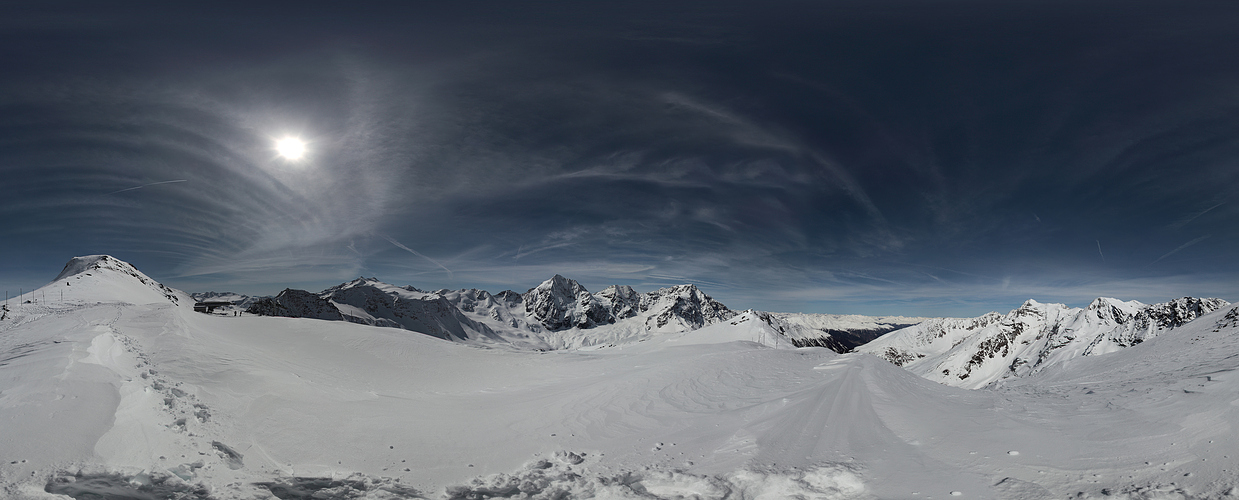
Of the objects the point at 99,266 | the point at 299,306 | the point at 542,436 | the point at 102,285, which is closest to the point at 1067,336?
the point at 542,436

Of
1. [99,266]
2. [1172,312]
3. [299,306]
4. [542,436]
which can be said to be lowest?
[542,436]

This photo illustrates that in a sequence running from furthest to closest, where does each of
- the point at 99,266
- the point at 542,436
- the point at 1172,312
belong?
the point at 1172,312
the point at 99,266
the point at 542,436

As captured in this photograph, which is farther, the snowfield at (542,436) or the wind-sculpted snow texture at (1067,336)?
the wind-sculpted snow texture at (1067,336)

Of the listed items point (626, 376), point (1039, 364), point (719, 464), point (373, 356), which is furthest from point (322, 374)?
point (1039, 364)

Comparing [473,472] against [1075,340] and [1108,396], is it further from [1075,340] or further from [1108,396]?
[1075,340]

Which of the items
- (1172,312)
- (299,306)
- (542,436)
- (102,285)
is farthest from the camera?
(299,306)

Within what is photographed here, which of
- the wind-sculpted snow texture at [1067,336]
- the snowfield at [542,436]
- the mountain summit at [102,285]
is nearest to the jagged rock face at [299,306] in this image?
the mountain summit at [102,285]

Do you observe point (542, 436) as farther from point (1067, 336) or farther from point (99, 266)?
point (1067, 336)

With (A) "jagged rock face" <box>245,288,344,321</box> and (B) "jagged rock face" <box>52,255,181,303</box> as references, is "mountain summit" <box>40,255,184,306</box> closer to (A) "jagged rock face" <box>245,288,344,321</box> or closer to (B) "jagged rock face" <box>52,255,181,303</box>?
(B) "jagged rock face" <box>52,255,181,303</box>

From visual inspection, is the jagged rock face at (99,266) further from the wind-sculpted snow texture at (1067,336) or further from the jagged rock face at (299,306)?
the wind-sculpted snow texture at (1067,336)
